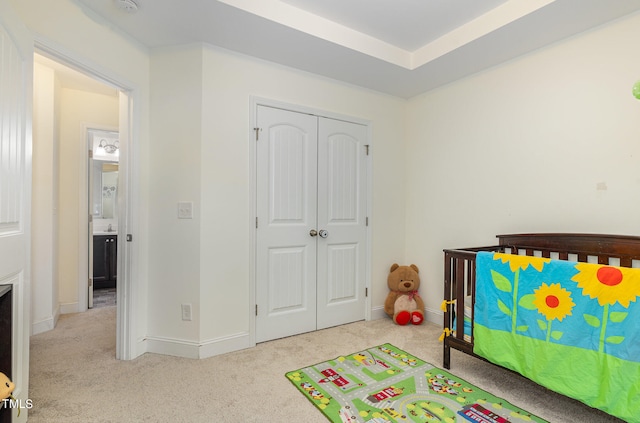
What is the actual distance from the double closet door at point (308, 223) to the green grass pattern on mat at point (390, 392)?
652 millimetres

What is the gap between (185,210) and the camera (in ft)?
7.89

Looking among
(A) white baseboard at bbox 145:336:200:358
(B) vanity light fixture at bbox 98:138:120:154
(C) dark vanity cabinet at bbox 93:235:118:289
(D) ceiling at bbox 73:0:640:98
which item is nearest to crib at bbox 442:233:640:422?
(D) ceiling at bbox 73:0:640:98

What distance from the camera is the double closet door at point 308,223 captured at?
8.77 feet

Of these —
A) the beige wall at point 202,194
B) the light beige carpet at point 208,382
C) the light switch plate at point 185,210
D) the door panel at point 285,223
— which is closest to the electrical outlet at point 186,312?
the beige wall at point 202,194

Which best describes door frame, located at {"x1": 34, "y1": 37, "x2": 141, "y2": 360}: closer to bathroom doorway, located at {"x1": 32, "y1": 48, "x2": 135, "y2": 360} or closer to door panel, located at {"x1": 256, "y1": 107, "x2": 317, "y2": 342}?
bathroom doorway, located at {"x1": 32, "y1": 48, "x2": 135, "y2": 360}

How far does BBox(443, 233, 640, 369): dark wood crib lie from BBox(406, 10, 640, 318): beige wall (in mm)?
104

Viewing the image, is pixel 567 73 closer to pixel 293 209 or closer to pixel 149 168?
pixel 293 209

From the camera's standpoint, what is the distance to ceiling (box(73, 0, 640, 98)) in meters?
1.99

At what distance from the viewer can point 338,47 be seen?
2.43 meters

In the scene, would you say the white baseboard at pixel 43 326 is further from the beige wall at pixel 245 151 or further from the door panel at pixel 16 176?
Result: the door panel at pixel 16 176

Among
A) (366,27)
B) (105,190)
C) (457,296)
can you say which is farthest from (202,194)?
(105,190)

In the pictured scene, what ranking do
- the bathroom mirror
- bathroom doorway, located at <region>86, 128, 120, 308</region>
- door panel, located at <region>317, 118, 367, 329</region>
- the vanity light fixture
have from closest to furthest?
door panel, located at <region>317, 118, 367, 329</region> → bathroom doorway, located at <region>86, 128, 120, 308</region> → the vanity light fixture → the bathroom mirror

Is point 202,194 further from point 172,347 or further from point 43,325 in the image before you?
point 43,325

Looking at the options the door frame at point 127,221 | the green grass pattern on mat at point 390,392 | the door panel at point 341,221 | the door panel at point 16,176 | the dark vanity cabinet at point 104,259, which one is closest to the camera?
the door panel at point 16,176
